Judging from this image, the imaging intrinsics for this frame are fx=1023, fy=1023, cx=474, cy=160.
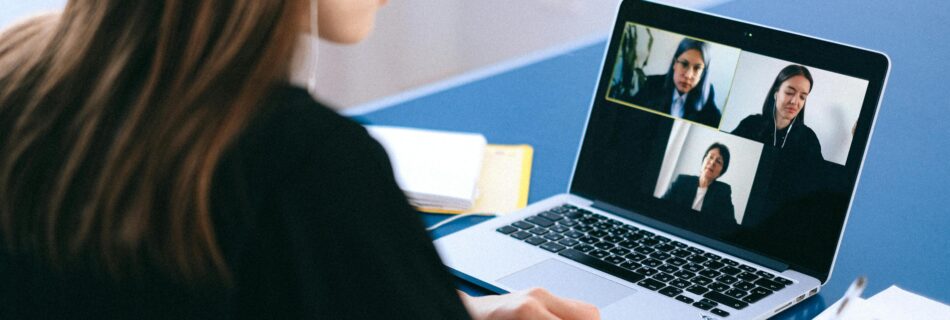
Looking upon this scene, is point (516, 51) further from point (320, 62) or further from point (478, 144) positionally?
point (478, 144)

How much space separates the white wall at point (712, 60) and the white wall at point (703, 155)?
40mm

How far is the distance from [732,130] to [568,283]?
25 cm

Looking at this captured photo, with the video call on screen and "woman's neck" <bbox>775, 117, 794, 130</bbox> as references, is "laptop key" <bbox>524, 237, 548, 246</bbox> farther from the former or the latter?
"woman's neck" <bbox>775, 117, 794, 130</bbox>

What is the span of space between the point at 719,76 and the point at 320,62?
218 cm

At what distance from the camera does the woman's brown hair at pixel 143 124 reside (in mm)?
606

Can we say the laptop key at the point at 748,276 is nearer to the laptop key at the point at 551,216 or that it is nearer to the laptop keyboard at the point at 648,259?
the laptop keyboard at the point at 648,259

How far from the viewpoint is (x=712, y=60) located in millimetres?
1140

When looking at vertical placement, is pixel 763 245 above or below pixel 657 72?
below

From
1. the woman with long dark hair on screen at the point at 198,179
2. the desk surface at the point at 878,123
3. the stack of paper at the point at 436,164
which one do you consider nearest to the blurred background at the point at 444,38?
the desk surface at the point at 878,123

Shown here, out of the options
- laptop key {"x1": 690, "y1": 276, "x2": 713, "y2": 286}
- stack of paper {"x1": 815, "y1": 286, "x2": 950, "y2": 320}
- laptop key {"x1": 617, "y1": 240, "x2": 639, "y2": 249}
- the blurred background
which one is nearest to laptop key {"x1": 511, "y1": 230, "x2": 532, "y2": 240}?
laptop key {"x1": 617, "y1": 240, "x2": 639, "y2": 249}

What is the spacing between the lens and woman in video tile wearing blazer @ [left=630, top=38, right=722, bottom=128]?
44.9 inches

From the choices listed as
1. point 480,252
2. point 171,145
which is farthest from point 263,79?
point 480,252

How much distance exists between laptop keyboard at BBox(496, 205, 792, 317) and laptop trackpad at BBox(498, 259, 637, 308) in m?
0.02

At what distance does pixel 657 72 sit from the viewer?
46.7 inches
